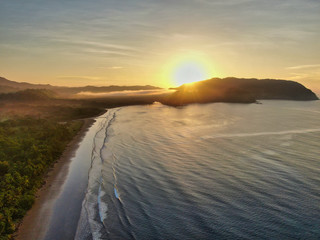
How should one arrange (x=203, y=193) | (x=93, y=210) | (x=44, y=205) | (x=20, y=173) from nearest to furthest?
(x=93, y=210)
(x=44, y=205)
(x=203, y=193)
(x=20, y=173)

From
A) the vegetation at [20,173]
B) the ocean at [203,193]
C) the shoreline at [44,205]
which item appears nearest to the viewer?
the ocean at [203,193]

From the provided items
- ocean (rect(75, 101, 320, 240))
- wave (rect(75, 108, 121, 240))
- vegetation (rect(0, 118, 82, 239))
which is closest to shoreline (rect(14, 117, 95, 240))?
vegetation (rect(0, 118, 82, 239))

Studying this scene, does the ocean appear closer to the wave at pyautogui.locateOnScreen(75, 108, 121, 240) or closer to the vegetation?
the wave at pyautogui.locateOnScreen(75, 108, 121, 240)

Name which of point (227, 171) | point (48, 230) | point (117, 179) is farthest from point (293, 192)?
point (48, 230)

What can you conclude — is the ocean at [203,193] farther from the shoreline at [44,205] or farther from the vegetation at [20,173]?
the vegetation at [20,173]

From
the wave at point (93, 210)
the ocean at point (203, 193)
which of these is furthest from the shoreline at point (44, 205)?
the ocean at point (203, 193)

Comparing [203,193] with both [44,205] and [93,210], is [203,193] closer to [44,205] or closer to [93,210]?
[93,210]

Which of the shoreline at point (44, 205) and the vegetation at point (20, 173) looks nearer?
the shoreline at point (44, 205)

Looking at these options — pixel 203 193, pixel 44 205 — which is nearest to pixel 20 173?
pixel 44 205
